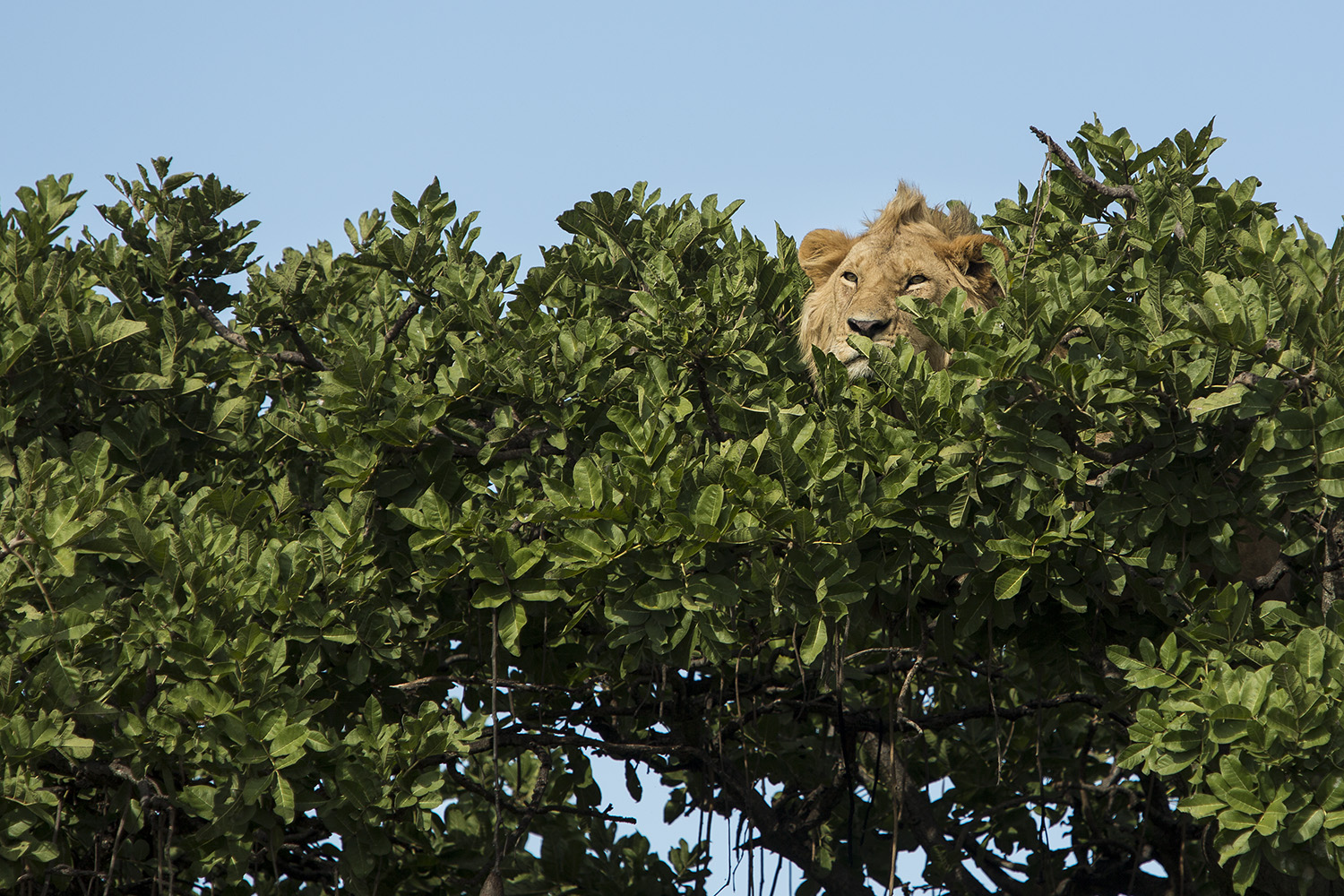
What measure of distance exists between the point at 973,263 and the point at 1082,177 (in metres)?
1.61

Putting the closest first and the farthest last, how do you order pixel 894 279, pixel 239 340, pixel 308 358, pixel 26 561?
pixel 26 561 → pixel 308 358 → pixel 239 340 → pixel 894 279

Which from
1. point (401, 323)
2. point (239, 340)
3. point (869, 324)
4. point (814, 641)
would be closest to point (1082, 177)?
point (869, 324)

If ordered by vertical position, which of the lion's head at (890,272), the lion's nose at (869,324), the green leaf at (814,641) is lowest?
the green leaf at (814,641)

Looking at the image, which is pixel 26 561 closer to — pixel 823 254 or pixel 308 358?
pixel 308 358

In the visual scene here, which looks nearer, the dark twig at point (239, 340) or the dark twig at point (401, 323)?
the dark twig at point (401, 323)

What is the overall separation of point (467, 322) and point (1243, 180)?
3.52 m

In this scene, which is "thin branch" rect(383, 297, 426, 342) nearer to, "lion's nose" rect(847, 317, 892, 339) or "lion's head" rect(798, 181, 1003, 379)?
"lion's head" rect(798, 181, 1003, 379)

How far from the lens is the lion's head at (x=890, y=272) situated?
6.88 m

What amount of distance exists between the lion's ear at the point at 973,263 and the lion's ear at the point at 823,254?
24.2 inches

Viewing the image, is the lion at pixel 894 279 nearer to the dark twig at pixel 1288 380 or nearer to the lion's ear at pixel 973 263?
the lion's ear at pixel 973 263

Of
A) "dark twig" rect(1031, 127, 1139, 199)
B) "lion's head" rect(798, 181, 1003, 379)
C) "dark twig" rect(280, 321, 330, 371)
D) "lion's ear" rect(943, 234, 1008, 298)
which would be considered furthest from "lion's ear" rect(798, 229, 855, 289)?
"dark twig" rect(280, 321, 330, 371)

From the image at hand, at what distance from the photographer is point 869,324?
679 cm

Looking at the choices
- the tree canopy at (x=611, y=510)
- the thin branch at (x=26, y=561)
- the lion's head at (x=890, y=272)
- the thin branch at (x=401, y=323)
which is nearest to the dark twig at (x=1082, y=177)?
the tree canopy at (x=611, y=510)

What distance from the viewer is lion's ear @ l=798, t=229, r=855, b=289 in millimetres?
7688
